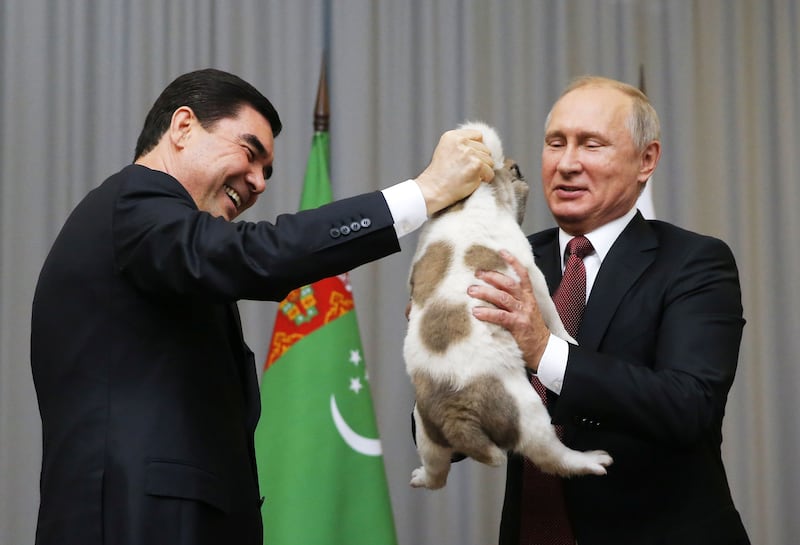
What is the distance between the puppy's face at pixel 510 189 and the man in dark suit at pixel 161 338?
0.38ft

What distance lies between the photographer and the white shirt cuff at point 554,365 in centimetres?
162

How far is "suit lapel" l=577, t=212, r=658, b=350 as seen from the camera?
1794 millimetres

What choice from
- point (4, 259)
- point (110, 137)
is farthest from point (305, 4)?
point (4, 259)

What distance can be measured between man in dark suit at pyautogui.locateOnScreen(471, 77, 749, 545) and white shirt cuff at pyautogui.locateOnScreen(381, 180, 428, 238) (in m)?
0.17

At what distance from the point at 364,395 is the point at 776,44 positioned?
2604 millimetres

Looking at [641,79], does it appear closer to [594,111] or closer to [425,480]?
[594,111]

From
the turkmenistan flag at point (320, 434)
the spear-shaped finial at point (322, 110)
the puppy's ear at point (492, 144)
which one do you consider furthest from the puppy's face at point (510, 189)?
the spear-shaped finial at point (322, 110)

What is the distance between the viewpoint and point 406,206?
4.89 feet

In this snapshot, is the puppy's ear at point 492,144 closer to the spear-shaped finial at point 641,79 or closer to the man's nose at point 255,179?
the man's nose at point 255,179

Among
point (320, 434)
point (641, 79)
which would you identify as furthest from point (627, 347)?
point (641, 79)

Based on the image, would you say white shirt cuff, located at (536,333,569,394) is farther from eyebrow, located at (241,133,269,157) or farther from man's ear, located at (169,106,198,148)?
man's ear, located at (169,106,198,148)

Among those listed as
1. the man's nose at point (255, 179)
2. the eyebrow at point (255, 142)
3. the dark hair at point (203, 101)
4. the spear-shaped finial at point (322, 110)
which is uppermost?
the spear-shaped finial at point (322, 110)

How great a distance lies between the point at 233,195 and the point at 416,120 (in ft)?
7.06

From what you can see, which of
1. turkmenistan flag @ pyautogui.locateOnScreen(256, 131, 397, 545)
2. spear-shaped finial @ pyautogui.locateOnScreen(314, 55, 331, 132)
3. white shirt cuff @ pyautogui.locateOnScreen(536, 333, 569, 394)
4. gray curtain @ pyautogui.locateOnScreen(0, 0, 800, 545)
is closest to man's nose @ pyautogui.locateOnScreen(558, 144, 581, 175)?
white shirt cuff @ pyautogui.locateOnScreen(536, 333, 569, 394)
